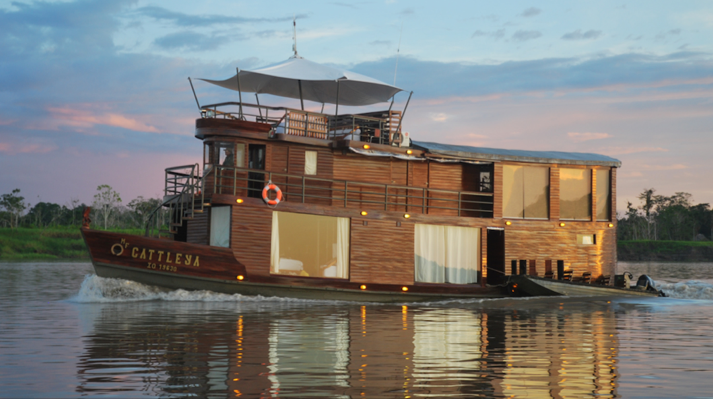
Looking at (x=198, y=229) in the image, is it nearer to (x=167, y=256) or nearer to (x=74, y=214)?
(x=167, y=256)

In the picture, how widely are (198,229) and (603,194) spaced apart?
507 inches

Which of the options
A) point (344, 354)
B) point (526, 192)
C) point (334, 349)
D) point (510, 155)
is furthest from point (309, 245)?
point (344, 354)

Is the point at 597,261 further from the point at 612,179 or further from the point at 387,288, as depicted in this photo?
the point at 387,288

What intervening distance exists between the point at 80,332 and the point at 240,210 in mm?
6558

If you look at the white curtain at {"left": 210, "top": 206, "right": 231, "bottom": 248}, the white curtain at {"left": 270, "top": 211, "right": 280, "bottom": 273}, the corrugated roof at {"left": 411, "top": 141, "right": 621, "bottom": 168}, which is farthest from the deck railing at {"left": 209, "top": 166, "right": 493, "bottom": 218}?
the corrugated roof at {"left": 411, "top": 141, "right": 621, "bottom": 168}

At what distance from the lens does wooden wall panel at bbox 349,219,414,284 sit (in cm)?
1886

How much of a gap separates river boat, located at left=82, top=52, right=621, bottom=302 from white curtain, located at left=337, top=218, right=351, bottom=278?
0.09ft

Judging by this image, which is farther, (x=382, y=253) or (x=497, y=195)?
(x=497, y=195)

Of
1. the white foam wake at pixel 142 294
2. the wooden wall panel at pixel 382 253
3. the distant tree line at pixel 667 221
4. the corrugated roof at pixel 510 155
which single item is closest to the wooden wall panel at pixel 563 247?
the corrugated roof at pixel 510 155

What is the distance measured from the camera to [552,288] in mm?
19797

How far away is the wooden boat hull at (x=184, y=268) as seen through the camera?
54.1 ft

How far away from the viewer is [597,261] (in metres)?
22.1

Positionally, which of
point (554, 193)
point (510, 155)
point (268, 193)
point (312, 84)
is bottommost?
point (268, 193)

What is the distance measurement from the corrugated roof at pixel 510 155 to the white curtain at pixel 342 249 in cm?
373
